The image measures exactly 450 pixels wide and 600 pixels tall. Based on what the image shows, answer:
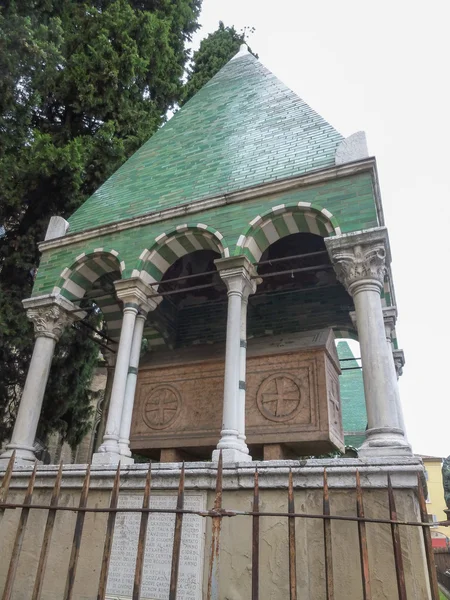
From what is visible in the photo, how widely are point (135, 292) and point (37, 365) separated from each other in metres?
1.72

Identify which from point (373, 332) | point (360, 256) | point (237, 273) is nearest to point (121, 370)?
point (237, 273)

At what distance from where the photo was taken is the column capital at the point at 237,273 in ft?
18.9

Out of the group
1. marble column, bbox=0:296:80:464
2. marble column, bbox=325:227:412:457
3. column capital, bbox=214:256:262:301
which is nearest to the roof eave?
marble column, bbox=325:227:412:457

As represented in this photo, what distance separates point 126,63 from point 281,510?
10.1 m

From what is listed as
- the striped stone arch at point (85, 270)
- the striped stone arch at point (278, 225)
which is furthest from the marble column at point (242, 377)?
the striped stone arch at point (85, 270)

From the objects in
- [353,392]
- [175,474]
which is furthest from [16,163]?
[353,392]

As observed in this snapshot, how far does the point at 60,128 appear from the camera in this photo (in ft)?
35.7

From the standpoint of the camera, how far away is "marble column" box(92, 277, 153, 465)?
520cm

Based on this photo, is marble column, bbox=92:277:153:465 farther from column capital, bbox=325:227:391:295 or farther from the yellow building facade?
the yellow building facade

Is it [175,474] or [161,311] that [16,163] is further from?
[175,474]

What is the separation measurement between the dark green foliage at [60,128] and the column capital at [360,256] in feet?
19.4

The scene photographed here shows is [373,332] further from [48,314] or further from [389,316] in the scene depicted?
[48,314]

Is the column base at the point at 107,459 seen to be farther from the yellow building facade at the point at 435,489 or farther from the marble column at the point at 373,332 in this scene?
the yellow building facade at the point at 435,489

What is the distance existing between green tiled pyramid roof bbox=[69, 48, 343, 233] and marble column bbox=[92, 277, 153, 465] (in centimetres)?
145
